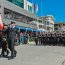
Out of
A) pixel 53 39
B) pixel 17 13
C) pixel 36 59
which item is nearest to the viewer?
pixel 36 59

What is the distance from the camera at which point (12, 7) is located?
6362 cm

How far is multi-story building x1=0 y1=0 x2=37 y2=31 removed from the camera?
56.3 metres

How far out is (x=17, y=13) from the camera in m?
69.2

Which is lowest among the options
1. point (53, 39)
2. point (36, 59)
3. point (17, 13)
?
point (36, 59)

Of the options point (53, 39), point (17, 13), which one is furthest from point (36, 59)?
point (17, 13)

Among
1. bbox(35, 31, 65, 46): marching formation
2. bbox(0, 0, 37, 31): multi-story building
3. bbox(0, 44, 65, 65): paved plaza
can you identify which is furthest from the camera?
bbox(0, 0, 37, 31): multi-story building

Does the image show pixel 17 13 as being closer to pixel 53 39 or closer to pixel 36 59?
pixel 53 39

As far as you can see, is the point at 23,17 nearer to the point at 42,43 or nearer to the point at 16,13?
the point at 16,13

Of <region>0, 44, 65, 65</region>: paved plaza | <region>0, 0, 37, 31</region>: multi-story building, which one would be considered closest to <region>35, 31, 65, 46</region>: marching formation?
<region>0, 44, 65, 65</region>: paved plaza

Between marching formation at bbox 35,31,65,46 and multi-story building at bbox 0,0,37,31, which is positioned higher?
multi-story building at bbox 0,0,37,31

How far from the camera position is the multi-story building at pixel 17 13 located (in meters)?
56.3

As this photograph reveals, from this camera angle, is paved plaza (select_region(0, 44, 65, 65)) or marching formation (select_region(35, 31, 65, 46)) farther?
marching formation (select_region(35, 31, 65, 46))

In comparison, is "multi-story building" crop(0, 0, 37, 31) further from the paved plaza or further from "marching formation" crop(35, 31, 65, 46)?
the paved plaza

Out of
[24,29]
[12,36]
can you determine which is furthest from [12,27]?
[24,29]
